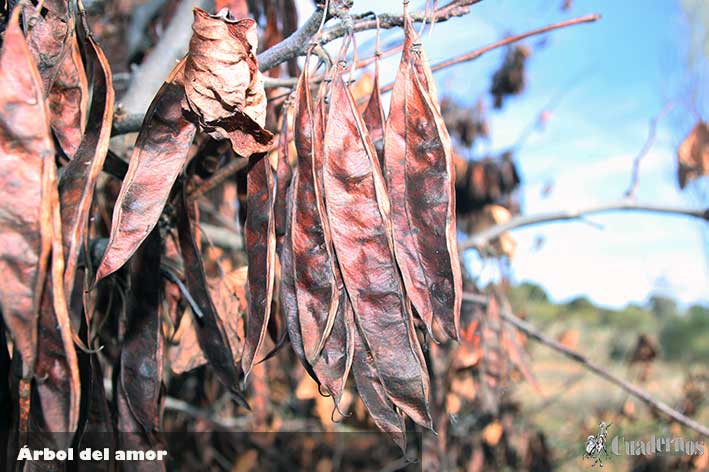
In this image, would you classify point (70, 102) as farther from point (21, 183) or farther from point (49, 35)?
point (21, 183)

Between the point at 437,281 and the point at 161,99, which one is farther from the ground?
the point at 161,99

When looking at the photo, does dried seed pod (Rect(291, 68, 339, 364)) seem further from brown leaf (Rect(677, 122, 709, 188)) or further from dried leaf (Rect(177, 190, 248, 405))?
brown leaf (Rect(677, 122, 709, 188))

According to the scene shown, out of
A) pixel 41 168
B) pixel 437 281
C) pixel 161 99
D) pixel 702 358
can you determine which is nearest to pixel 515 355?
pixel 437 281

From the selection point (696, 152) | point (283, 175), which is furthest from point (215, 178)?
point (696, 152)

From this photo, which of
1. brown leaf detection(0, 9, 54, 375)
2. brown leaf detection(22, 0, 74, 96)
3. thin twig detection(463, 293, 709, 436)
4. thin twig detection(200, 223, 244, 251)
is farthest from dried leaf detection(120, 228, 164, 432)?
thin twig detection(463, 293, 709, 436)

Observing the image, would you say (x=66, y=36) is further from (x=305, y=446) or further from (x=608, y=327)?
(x=608, y=327)

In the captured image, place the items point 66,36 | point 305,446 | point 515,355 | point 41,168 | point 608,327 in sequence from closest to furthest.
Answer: point 41,168 < point 66,36 < point 515,355 < point 305,446 < point 608,327
